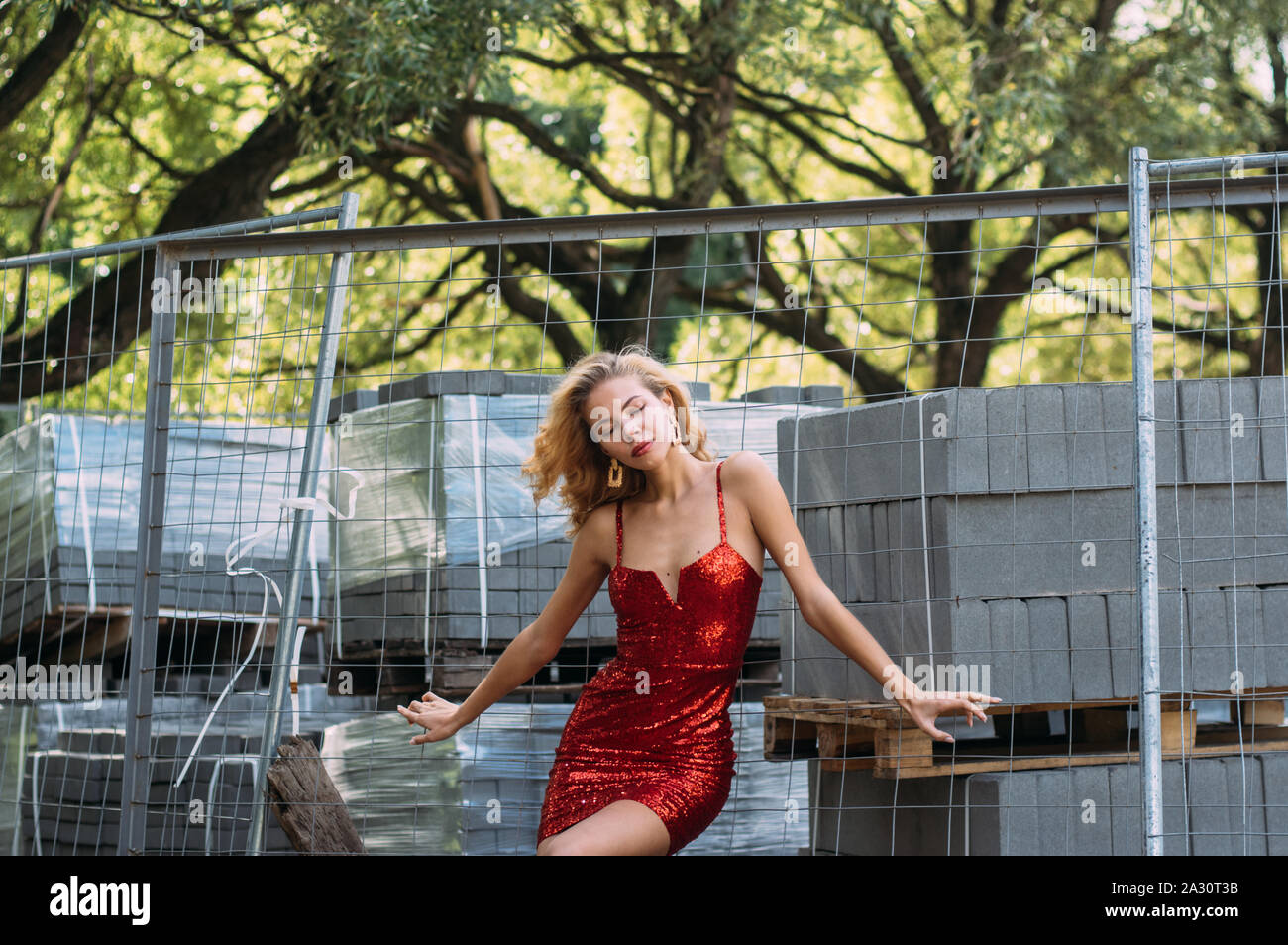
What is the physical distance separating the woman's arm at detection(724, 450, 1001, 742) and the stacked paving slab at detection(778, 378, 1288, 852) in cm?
A: 55

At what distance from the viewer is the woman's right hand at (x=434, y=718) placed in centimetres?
371

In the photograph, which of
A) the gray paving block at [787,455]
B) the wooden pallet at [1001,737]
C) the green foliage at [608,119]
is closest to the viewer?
the wooden pallet at [1001,737]

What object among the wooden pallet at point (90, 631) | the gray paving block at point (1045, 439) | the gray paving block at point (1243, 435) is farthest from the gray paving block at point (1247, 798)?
the wooden pallet at point (90, 631)

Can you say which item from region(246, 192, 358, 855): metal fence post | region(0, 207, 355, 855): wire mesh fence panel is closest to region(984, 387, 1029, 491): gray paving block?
region(246, 192, 358, 855): metal fence post

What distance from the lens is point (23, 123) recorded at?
10992mm

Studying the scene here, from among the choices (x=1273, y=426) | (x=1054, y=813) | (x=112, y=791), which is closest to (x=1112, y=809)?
(x=1054, y=813)

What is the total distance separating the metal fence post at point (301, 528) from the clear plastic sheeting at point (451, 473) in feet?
1.82

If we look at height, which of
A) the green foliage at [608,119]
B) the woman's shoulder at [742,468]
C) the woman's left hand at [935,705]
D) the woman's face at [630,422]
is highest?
the green foliage at [608,119]

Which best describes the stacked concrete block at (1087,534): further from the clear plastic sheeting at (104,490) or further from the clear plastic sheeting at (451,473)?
the clear plastic sheeting at (104,490)

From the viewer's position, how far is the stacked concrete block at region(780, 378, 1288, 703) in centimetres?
389

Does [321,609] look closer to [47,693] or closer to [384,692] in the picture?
[384,692]

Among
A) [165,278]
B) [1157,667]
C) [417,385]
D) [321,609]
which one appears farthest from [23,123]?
[1157,667]
